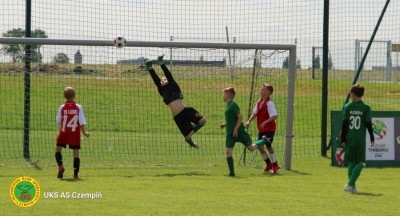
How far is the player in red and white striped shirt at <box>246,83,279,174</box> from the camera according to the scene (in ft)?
50.1

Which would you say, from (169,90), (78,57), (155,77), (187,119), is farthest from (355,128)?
(78,57)

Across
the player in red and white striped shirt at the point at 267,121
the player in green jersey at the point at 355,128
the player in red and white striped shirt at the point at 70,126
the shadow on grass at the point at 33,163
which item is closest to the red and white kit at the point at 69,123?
the player in red and white striped shirt at the point at 70,126

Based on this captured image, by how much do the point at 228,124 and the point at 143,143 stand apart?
7.28m

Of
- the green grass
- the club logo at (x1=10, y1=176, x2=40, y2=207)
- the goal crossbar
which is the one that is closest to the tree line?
the goal crossbar

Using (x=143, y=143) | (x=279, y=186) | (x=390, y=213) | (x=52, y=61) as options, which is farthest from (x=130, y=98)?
(x=390, y=213)

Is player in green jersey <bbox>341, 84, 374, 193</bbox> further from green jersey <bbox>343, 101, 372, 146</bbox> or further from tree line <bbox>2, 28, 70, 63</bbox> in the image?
tree line <bbox>2, 28, 70, 63</bbox>

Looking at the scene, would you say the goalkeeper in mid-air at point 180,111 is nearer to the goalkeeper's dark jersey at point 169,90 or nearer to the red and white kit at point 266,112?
the goalkeeper's dark jersey at point 169,90

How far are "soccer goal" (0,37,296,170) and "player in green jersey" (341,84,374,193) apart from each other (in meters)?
3.25

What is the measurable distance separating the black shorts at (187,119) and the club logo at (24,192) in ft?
12.9

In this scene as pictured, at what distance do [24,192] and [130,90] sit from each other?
446 inches

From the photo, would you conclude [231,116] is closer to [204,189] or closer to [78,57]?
[204,189]

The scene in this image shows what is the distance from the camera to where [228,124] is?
Answer: 14820 millimetres

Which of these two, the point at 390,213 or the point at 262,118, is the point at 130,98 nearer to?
the point at 262,118

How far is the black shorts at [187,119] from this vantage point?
1538 cm
